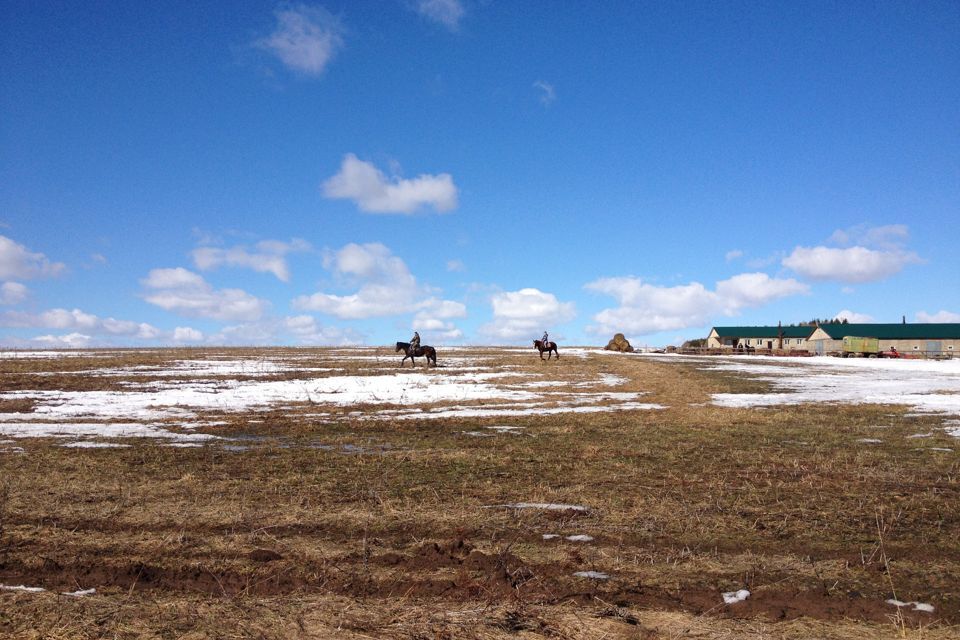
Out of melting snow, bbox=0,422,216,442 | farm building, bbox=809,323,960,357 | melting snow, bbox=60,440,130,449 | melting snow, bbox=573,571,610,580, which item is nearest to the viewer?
melting snow, bbox=573,571,610,580

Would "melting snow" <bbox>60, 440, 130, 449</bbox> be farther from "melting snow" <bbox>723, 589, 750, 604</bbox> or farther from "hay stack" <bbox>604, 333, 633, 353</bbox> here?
"hay stack" <bbox>604, 333, 633, 353</bbox>

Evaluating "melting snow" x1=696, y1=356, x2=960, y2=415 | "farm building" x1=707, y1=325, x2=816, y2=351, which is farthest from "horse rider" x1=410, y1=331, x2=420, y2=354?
"farm building" x1=707, y1=325, x2=816, y2=351

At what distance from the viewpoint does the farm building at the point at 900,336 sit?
329 ft

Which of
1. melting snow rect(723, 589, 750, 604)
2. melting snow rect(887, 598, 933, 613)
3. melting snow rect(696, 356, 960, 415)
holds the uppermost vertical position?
melting snow rect(696, 356, 960, 415)

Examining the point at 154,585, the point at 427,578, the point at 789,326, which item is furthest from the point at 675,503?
the point at 789,326

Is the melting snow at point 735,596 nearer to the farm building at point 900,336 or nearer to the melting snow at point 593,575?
the melting snow at point 593,575

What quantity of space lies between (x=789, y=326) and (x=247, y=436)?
12558cm

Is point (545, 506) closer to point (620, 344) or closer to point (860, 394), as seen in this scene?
point (860, 394)

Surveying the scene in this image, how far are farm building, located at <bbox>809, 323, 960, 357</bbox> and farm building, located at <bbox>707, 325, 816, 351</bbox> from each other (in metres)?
5.41

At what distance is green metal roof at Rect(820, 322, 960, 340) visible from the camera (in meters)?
101

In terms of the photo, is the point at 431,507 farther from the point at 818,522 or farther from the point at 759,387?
the point at 759,387

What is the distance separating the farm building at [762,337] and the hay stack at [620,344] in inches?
939

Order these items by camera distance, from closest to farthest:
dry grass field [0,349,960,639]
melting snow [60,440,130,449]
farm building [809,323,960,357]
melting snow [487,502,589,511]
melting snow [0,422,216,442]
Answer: dry grass field [0,349,960,639], melting snow [487,502,589,511], melting snow [60,440,130,449], melting snow [0,422,216,442], farm building [809,323,960,357]

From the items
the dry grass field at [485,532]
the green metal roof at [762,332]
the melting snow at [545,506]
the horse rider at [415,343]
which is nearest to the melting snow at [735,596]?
the dry grass field at [485,532]
